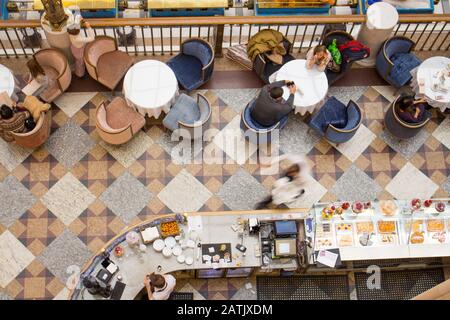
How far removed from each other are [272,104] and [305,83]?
3.36 feet

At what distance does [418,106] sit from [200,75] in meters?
3.55

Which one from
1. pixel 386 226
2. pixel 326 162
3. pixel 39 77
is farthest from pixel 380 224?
pixel 39 77

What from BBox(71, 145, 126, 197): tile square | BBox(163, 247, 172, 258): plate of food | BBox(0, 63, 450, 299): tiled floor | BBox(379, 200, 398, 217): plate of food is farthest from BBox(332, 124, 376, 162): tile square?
BBox(71, 145, 126, 197): tile square

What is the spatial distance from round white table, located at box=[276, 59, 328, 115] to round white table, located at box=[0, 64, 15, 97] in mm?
4222

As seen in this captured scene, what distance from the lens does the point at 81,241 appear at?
340 inches

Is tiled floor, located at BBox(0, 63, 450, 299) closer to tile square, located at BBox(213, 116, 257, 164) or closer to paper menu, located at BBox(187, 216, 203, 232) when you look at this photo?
tile square, located at BBox(213, 116, 257, 164)

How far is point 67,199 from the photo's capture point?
8867 mm

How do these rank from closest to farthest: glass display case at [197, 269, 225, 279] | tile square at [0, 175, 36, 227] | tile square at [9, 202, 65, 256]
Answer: glass display case at [197, 269, 225, 279]
tile square at [9, 202, 65, 256]
tile square at [0, 175, 36, 227]

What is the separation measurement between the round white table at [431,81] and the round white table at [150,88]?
3.97m

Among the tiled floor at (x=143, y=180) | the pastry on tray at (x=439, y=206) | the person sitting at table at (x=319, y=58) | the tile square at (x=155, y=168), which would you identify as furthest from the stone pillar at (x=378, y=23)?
the tile square at (x=155, y=168)

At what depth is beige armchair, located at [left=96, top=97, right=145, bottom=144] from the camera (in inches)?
345
